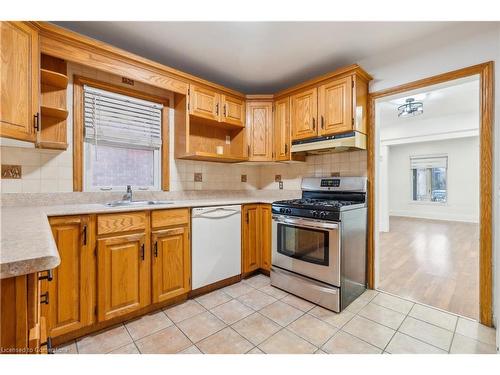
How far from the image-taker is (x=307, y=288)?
7.35 feet

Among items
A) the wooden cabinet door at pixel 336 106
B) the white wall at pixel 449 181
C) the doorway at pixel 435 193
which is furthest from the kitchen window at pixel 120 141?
the white wall at pixel 449 181

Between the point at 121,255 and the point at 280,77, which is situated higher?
the point at 280,77

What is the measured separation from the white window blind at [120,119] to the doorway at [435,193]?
94.1 inches

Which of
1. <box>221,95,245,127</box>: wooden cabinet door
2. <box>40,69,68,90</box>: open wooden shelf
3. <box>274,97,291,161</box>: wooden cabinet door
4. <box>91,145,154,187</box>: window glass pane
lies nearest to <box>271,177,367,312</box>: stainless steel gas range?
<box>274,97,291,161</box>: wooden cabinet door

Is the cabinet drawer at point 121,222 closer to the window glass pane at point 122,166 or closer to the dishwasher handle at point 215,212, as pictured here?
the dishwasher handle at point 215,212

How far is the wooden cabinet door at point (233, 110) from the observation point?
9.25 ft

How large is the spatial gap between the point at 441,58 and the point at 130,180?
318 centimetres

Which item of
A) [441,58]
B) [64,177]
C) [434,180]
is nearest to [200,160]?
[64,177]

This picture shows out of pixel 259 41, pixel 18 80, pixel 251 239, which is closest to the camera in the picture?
pixel 18 80

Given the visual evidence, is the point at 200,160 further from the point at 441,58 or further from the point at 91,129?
the point at 441,58

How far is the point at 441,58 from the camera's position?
2.08 m

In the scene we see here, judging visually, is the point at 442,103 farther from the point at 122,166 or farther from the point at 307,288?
the point at 122,166

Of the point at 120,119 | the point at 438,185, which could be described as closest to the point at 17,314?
the point at 120,119

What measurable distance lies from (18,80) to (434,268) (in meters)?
4.47
